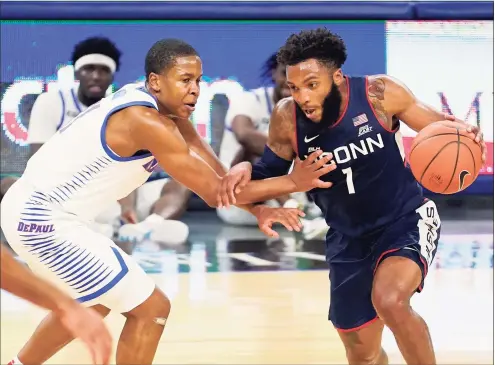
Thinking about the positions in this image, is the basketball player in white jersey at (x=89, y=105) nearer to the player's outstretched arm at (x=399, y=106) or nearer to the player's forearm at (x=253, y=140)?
the player's forearm at (x=253, y=140)

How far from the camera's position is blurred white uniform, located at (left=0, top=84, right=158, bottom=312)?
3.85 m

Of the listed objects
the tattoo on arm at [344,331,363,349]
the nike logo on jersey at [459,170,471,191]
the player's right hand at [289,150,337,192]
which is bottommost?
the tattoo on arm at [344,331,363,349]

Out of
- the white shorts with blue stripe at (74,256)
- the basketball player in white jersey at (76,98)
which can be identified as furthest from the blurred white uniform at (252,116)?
the white shorts with blue stripe at (74,256)

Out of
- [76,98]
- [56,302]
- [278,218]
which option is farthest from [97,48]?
[56,302]

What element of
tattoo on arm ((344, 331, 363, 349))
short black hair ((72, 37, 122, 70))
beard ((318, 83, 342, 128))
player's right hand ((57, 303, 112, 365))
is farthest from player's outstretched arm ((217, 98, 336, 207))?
short black hair ((72, 37, 122, 70))

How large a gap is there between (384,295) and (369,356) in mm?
602

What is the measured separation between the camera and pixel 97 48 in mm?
9219

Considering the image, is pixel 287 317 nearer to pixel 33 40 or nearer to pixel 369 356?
pixel 369 356

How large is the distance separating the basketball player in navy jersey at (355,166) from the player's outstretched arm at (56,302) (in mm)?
1679

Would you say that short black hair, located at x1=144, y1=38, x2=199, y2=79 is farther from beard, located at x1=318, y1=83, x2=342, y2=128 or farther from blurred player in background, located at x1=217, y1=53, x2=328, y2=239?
blurred player in background, located at x1=217, y1=53, x2=328, y2=239

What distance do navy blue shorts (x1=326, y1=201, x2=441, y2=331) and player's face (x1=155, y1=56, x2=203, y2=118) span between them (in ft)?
3.34

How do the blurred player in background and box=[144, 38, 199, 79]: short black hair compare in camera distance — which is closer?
box=[144, 38, 199, 79]: short black hair

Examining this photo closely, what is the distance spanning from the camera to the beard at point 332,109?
4.17 metres

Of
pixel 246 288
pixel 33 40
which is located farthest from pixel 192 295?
pixel 33 40
